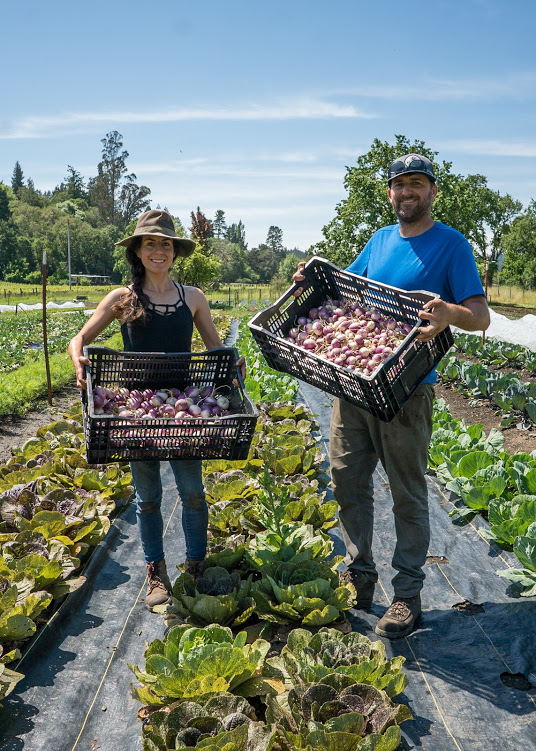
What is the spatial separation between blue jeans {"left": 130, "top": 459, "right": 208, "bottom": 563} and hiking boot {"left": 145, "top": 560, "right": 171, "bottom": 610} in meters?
0.04

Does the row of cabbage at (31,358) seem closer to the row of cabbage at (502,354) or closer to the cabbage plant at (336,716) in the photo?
the row of cabbage at (502,354)

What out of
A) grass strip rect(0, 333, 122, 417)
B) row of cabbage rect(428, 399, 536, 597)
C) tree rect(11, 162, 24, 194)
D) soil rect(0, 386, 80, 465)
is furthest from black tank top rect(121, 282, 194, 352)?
tree rect(11, 162, 24, 194)

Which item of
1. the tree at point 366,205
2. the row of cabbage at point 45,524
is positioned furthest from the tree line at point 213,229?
the row of cabbage at point 45,524

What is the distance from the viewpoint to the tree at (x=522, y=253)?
40.6m

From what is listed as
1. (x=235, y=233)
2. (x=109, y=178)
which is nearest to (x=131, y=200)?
(x=109, y=178)

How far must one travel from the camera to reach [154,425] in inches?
105

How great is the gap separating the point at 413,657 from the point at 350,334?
1.45 metres

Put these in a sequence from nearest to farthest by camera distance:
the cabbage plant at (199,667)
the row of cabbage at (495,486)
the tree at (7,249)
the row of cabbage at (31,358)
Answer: the cabbage plant at (199,667)
the row of cabbage at (495,486)
the row of cabbage at (31,358)
the tree at (7,249)

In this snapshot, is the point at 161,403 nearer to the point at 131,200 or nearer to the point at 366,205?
the point at 366,205

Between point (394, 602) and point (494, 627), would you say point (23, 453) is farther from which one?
point (494, 627)

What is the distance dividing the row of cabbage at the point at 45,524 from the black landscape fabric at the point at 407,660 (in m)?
0.11

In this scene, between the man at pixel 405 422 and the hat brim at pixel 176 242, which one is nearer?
the man at pixel 405 422

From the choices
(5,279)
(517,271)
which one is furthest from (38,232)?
(517,271)

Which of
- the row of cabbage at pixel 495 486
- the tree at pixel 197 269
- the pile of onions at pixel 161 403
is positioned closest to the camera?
the pile of onions at pixel 161 403
